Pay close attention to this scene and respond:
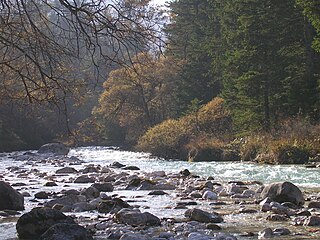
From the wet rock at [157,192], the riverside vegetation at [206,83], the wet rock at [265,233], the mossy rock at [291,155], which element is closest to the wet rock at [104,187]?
the wet rock at [157,192]

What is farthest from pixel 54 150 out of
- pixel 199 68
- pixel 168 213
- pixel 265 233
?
pixel 265 233

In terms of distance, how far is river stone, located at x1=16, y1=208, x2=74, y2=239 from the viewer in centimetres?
716

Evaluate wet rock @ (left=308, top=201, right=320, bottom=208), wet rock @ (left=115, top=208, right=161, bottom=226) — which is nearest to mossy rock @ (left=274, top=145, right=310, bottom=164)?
Answer: wet rock @ (left=308, top=201, right=320, bottom=208)

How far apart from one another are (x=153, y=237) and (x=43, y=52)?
126 inches

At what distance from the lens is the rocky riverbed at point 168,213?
7008 mm

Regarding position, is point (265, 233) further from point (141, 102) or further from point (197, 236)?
point (141, 102)

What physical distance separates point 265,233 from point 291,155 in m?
13.3

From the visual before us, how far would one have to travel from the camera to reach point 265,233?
6859mm

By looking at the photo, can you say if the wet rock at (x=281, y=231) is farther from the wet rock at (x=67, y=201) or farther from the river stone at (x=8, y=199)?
the river stone at (x=8, y=199)

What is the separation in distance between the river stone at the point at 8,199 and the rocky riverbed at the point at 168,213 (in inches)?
0.7

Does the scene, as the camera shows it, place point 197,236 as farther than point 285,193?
No

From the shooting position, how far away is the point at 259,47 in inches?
961

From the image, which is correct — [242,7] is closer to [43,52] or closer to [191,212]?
[191,212]

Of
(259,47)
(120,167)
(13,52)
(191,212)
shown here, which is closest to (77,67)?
(13,52)
